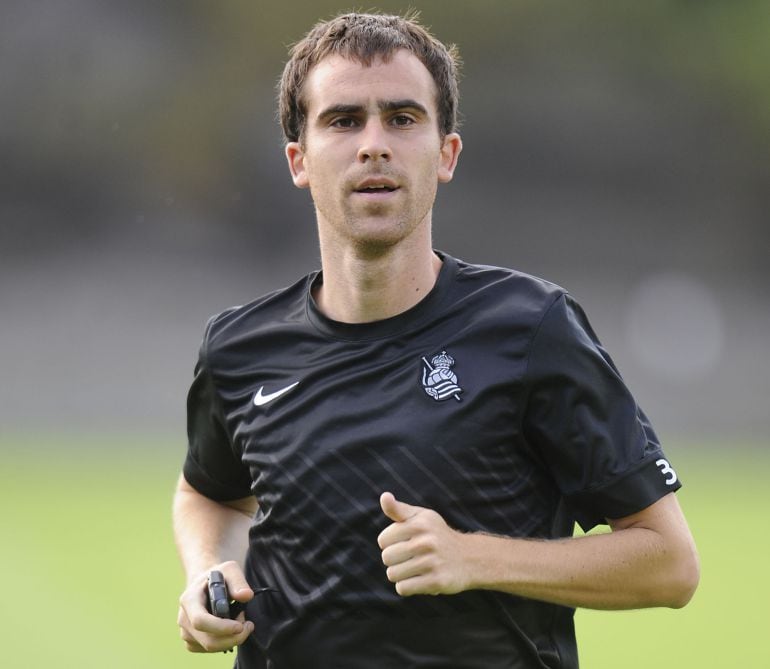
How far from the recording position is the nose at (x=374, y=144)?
3070 mm

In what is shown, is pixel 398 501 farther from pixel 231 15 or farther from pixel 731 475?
pixel 231 15

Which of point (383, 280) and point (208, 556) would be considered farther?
point (208, 556)

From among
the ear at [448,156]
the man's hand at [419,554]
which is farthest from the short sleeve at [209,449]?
the man's hand at [419,554]

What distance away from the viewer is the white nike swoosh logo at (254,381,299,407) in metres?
3.19

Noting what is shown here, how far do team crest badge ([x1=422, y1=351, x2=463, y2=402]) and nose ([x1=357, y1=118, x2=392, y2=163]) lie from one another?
1.47 ft

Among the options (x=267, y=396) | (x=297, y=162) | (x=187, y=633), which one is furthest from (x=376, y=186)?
(x=187, y=633)

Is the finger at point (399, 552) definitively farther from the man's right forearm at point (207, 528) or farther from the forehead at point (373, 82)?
the forehead at point (373, 82)

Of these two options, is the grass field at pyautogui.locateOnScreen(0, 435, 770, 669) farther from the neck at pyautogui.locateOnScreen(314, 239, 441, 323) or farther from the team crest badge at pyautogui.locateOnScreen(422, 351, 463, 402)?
the team crest badge at pyautogui.locateOnScreen(422, 351, 463, 402)

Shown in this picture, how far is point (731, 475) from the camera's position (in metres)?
12.9

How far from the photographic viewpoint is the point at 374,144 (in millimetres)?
3072

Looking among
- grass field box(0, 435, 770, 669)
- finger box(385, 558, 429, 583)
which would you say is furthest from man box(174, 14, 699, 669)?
grass field box(0, 435, 770, 669)

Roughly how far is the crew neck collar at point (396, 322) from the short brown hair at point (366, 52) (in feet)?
1.20

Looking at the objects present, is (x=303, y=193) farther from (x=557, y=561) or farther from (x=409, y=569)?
(x=409, y=569)

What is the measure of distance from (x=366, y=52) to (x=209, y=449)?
41.0 inches
